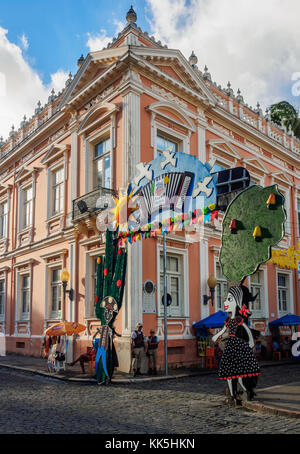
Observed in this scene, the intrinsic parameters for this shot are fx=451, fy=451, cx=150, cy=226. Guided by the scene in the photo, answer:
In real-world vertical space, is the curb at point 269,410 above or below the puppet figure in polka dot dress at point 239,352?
below

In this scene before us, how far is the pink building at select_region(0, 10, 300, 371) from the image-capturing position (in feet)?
50.2

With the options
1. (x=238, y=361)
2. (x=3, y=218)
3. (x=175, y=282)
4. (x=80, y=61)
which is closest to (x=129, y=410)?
(x=238, y=361)

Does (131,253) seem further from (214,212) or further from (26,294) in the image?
(26,294)

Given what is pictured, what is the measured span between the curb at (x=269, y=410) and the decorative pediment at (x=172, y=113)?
10700 mm

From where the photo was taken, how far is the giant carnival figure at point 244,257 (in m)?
8.46

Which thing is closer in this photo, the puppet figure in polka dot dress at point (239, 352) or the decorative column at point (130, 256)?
the puppet figure in polka dot dress at point (239, 352)

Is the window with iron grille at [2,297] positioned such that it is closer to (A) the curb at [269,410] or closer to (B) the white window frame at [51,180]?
(B) the white window frame at [51,180]

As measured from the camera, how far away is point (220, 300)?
58.6 ft

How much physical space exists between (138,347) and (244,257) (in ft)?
18.5

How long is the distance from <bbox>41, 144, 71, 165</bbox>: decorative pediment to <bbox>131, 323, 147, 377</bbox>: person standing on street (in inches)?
348

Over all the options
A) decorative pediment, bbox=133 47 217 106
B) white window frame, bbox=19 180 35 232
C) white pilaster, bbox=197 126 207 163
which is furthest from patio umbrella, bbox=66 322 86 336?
decorative pediment, bbox=133 47 217 106

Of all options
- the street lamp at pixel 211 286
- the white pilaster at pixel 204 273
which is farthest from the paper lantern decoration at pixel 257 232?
the white pilaster at pixel 204 273

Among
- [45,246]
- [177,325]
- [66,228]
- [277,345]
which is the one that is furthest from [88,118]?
[277,345]

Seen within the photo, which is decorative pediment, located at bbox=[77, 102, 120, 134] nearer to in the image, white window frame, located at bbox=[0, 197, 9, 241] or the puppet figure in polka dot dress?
white window frame, located at bbox=[0, 197, 9, 241]
